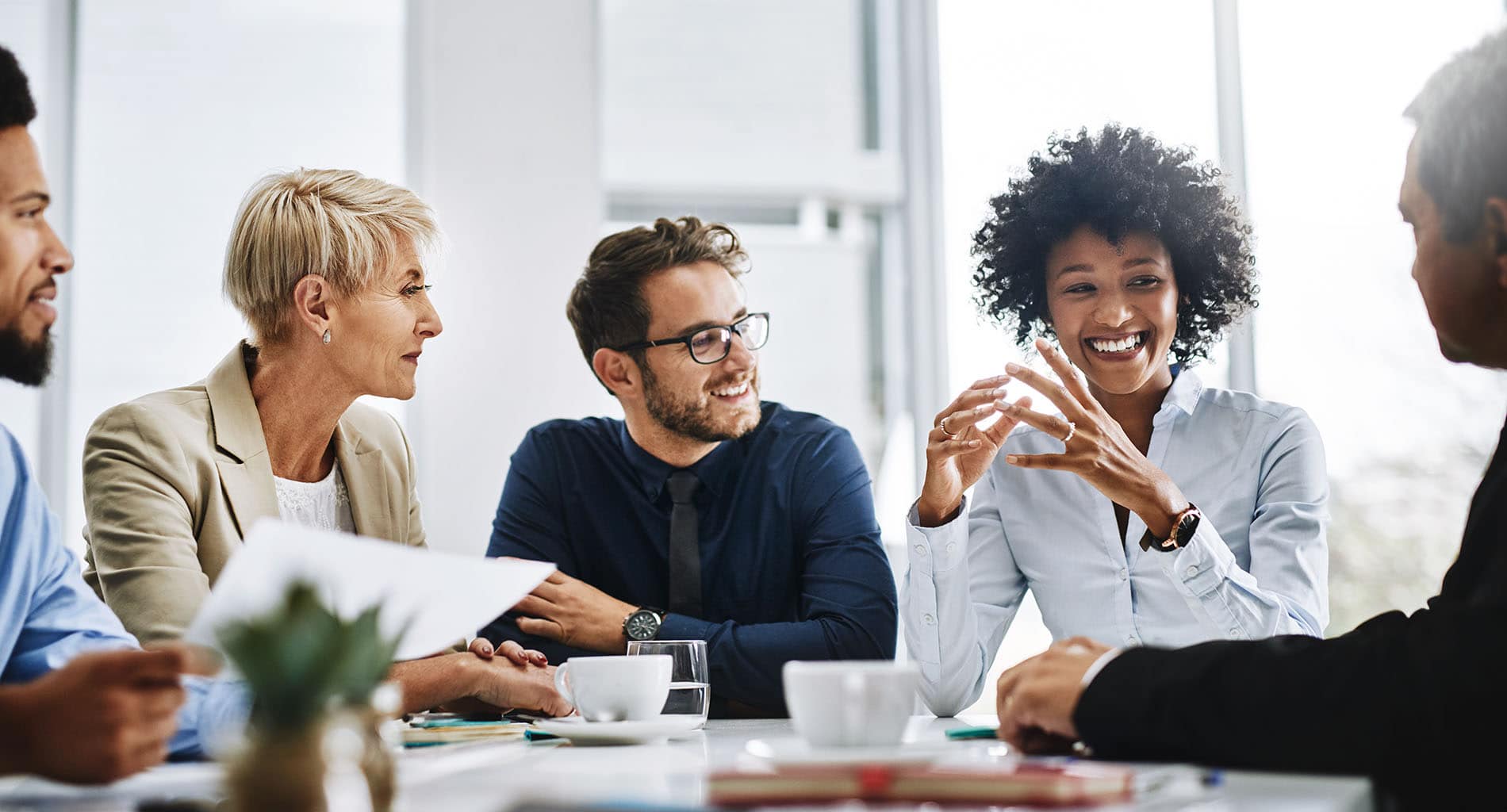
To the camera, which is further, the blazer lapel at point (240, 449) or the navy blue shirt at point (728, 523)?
the navy blue shirt at point (728, 523)

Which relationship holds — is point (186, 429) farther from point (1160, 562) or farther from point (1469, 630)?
point (1469, 630)

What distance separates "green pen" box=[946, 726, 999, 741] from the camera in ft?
4.25

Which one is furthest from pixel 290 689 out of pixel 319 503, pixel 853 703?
pixel 319 503

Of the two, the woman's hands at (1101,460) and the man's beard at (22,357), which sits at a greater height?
the man's beard at (22,357)

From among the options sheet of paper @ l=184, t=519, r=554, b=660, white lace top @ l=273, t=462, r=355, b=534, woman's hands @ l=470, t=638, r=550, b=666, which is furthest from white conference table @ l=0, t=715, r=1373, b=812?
white lace top @ l=273, t=462, r=355, b=534

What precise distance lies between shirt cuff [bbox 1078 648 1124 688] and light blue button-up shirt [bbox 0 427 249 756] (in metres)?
0.81

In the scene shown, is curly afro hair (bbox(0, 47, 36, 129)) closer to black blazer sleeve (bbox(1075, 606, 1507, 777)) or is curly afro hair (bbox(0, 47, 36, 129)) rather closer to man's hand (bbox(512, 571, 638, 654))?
man's hand (bbox(512, 571, 638, 654))

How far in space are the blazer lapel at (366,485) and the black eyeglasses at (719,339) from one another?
23.0 inches

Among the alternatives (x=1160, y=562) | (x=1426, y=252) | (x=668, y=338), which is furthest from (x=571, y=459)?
(x=1426, y=252)

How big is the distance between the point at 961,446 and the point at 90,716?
51.6 inches

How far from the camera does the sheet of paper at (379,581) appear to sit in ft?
3.28

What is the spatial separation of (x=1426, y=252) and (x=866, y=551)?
111 cm

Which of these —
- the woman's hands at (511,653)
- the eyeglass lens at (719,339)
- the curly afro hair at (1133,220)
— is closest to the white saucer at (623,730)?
the woman's hands at (511,653)

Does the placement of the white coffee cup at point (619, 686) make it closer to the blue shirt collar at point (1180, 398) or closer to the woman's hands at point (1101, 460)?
the woman's hands at point (1101, 460)
